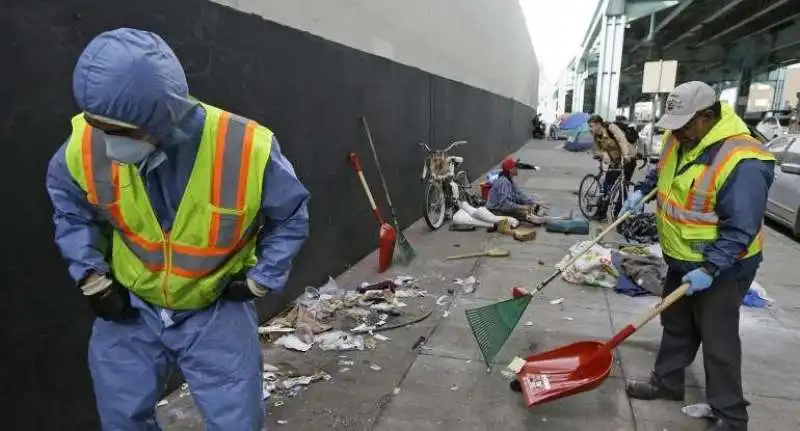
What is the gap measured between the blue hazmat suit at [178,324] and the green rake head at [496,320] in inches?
79.2

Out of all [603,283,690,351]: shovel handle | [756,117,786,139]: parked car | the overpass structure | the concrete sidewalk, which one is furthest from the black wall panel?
[756,117,786,139]: parked car

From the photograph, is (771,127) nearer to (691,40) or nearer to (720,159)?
(691,40)

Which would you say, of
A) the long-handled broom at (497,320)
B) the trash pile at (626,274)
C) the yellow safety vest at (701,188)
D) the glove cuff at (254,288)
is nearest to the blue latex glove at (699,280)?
the yellow safety vest at (701,188)

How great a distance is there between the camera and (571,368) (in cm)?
332

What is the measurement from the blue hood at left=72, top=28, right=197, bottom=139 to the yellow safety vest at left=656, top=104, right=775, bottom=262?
2.51 m

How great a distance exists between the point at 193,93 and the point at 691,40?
3983 centimetres

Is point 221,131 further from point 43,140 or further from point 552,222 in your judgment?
point 552,222

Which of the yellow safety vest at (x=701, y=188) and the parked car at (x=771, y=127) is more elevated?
the yellow safety vest at (x=701, y=188)

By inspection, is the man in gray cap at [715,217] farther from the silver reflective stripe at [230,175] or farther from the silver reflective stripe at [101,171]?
the silver reflective stripe at [101,171]

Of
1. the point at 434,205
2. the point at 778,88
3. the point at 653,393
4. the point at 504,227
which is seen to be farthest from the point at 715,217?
the point at 778,88

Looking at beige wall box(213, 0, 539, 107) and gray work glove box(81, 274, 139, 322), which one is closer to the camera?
gray work glove box(81, 274, 139, 322)

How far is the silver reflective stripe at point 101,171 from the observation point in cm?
169

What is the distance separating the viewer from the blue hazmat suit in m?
1.74

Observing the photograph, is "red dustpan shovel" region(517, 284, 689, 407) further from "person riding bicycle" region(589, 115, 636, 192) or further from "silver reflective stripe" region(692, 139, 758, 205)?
"person riding bicycle" region(589, 115, 636, 192)
